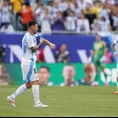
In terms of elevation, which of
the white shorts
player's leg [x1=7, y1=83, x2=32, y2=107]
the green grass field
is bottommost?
the green grass field

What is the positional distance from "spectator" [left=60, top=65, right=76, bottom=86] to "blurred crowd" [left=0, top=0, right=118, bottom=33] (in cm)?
330

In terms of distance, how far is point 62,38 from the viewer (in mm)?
29953

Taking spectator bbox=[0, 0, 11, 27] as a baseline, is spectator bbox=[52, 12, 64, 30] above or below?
below

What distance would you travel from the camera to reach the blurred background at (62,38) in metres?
27.6

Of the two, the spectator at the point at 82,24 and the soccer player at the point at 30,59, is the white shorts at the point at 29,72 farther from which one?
the spectator at the point at 82,24

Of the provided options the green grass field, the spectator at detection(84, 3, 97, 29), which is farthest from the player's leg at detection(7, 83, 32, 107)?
the spectator at detection(84, 3, 97, 29)

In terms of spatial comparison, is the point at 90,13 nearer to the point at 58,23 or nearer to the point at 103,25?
the point at 103,25

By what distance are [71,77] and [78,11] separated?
5086 mm

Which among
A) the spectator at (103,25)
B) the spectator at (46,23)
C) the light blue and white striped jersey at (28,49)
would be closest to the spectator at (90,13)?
the spectator at (103,25)

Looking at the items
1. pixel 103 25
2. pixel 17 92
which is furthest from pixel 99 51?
pixel 17 92

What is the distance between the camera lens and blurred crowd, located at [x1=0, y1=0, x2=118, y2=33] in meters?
30.3

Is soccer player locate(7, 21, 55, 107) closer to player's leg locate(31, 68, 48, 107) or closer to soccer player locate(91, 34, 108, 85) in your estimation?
player's leg locate(31, 68, 48, 107)

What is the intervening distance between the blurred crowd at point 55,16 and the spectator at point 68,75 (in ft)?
10.8

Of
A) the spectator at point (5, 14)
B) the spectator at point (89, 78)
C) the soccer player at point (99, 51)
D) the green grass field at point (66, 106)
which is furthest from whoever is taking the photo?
the spectator at point (5, 14)
